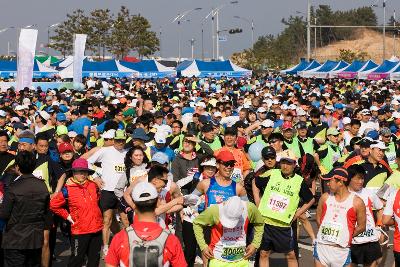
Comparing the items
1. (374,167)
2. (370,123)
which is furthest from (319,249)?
(370,123)

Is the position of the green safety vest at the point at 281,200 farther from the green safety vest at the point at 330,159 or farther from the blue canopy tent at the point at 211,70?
the blue canopy tent at the point at 211,70

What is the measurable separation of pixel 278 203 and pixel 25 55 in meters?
21.4

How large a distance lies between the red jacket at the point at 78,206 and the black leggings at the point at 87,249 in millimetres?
83

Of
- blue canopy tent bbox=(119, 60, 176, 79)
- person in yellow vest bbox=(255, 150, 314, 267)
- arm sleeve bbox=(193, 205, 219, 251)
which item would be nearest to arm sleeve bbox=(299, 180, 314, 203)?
person in yellow vest bbox=(255, 150, 314, 267)

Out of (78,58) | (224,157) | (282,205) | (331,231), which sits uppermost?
(78,58)

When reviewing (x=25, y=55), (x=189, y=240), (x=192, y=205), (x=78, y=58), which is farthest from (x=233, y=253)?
(x=78, y=58)

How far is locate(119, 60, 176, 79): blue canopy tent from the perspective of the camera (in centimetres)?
4724

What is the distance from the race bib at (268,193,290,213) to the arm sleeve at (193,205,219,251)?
1.88 metres

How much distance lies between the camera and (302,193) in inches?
347

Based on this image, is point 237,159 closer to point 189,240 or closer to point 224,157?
point 189,240

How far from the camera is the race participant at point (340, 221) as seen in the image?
25.8 feet

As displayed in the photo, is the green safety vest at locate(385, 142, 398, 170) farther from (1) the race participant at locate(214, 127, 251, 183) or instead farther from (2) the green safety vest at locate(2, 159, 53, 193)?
(2) the green safety vest at locate(2, 159, 53, 193)

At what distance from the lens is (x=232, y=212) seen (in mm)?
6438

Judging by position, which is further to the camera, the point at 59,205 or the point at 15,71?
the point at 15,71
